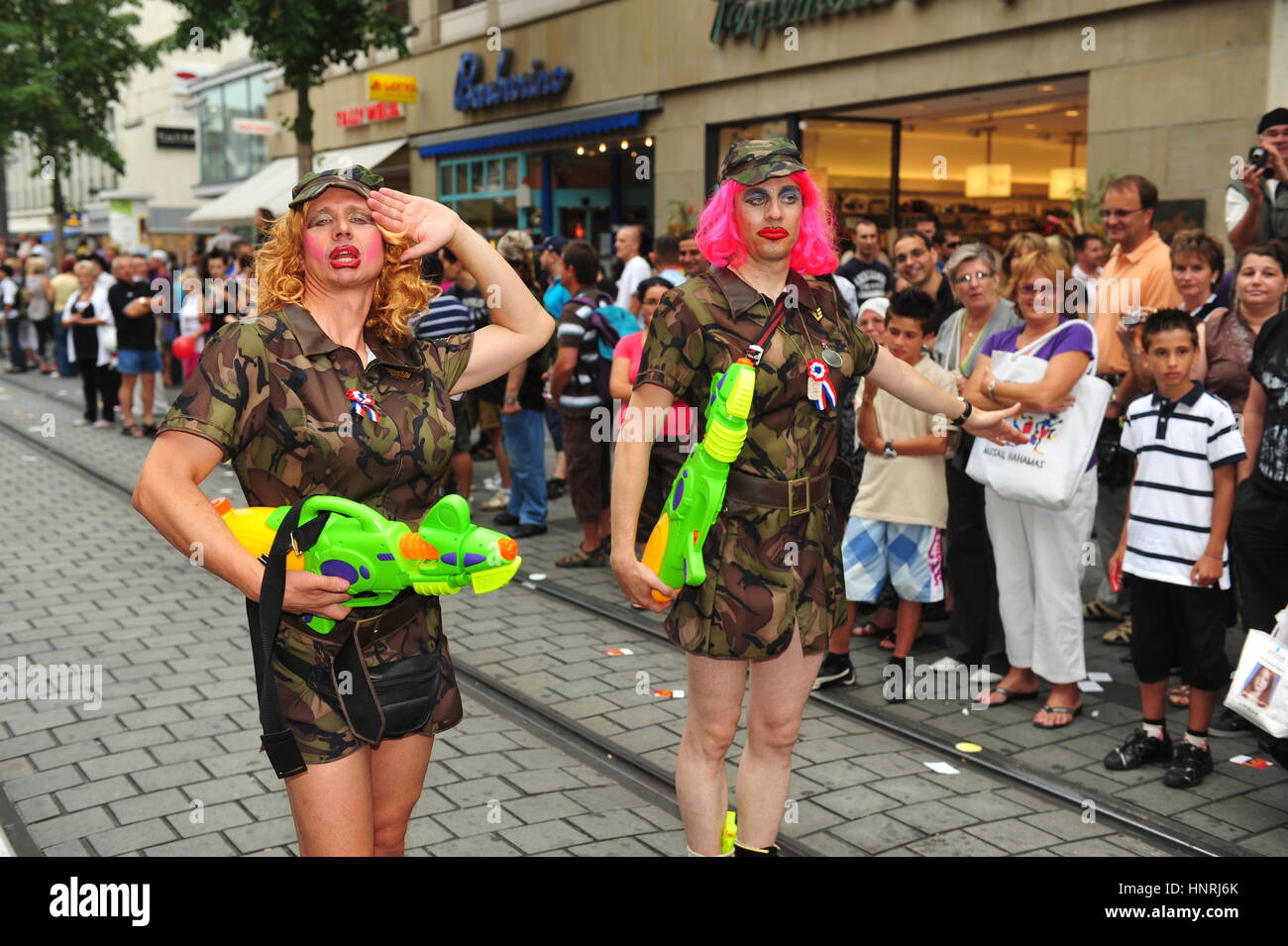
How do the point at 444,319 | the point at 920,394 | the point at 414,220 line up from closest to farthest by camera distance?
the point at 414,220 → the point at 920,394 → the point at 444,319

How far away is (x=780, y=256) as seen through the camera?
3400mm

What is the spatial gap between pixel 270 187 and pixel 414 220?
29305 mm

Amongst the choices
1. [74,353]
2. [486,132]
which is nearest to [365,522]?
[74,353]

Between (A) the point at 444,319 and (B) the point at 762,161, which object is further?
(A) the point at 444,319

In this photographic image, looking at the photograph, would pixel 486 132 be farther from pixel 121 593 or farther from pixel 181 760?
pixel 181 760

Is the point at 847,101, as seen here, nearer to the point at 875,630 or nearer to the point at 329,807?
the point at 875,630

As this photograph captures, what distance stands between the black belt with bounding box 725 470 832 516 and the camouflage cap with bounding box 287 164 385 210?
125 cm

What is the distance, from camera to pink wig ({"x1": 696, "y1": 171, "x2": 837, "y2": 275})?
3447 millimetres

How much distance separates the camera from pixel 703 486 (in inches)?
127

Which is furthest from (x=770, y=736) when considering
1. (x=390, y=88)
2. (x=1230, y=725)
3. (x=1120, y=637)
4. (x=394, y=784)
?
(x=390, y=88)

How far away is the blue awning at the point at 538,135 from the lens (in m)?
19.3

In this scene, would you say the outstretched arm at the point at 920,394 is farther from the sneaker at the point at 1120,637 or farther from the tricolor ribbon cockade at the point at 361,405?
the sneaker at the point at 1120,637

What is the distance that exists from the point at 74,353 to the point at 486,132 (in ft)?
33.2

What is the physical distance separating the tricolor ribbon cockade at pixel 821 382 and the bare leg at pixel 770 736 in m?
0.65
